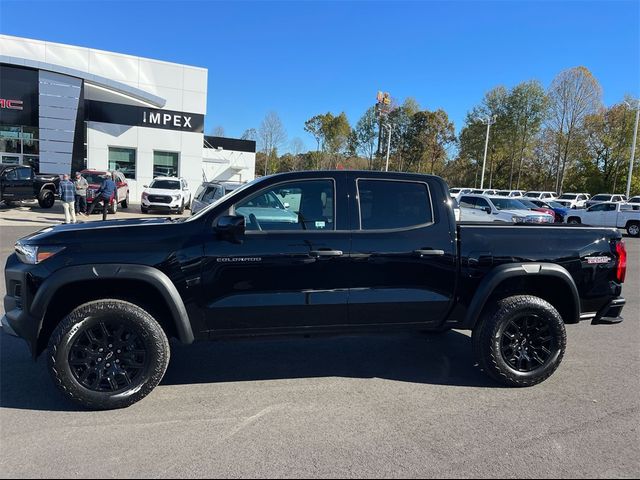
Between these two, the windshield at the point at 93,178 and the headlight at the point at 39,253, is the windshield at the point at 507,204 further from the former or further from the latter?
the headlight at the point at 39,253

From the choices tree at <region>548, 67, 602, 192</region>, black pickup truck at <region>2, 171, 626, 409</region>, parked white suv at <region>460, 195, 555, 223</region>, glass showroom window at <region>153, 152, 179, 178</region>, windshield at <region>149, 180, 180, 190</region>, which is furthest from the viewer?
tree at <region>548, 67, 602, 192</region>

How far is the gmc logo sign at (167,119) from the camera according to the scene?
83.1 feet

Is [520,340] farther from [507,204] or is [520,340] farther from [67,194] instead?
[507,204]

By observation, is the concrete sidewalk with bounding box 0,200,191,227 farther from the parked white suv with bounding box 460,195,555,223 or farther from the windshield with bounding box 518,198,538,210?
the windshield with bounding box 518,198,538,210

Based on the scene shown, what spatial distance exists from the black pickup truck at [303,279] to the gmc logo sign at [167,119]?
23.4m

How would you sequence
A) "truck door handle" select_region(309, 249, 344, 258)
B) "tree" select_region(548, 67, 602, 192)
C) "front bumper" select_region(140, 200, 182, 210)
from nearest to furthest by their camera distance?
1. "truck door handle" select_region(309, 249, 344, 258)
2. "front bumper" select_region(140, 200, 182, 210)
3. "tree" select_region(548, 67, 602, 192)

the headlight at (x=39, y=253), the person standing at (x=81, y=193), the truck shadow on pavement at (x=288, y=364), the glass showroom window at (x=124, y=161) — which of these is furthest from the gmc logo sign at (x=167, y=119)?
the headlight at (x=39, y=253)

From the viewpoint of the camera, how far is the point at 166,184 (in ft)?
69.8

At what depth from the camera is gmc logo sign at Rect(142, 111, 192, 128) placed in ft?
83.1

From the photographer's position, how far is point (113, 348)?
143 inches

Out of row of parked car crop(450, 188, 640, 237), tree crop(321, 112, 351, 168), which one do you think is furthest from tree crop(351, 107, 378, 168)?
row of parked car crop(450, 188, 640, 237)

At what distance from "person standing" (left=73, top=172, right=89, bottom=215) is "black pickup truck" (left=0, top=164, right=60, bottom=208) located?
1934mm

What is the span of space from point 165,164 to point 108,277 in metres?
24.4

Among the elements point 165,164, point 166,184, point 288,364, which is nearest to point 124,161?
point 165,164
